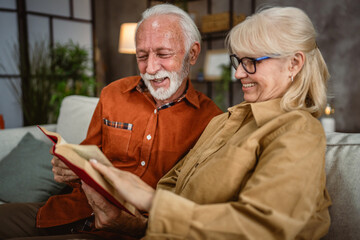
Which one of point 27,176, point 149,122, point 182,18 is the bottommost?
point 27,176

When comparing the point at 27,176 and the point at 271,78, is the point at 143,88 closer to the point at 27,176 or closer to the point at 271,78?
the point at 271,78

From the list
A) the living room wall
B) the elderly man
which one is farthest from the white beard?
the living room wall

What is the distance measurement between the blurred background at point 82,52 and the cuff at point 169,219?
2619 millimetres

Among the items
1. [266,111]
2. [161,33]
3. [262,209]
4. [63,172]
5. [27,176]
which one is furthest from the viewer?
[27,176]

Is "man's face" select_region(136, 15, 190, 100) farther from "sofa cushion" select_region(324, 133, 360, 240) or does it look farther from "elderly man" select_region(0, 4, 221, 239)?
"sofa cushion" select_region(324, 133, 360, 240)

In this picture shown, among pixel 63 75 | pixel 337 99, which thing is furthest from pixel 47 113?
pixel 337 99

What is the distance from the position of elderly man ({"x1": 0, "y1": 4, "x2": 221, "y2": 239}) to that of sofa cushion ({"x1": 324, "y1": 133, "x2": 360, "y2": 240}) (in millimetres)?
585

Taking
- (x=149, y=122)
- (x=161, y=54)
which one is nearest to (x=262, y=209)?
(x=149, y=122)

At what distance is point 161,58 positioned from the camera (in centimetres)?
140

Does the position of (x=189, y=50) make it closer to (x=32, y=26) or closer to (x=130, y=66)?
(x=32, y=26)

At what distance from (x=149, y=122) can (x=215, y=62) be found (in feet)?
8.88

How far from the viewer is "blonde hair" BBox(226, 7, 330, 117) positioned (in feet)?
3.01

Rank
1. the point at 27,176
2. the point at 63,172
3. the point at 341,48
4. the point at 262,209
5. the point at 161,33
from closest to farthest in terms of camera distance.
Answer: the point at 262,209 < the point at 63,172 < the point at 161,33 < the point at 27,176 < the point at 341,48

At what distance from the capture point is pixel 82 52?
3969 millimetres
